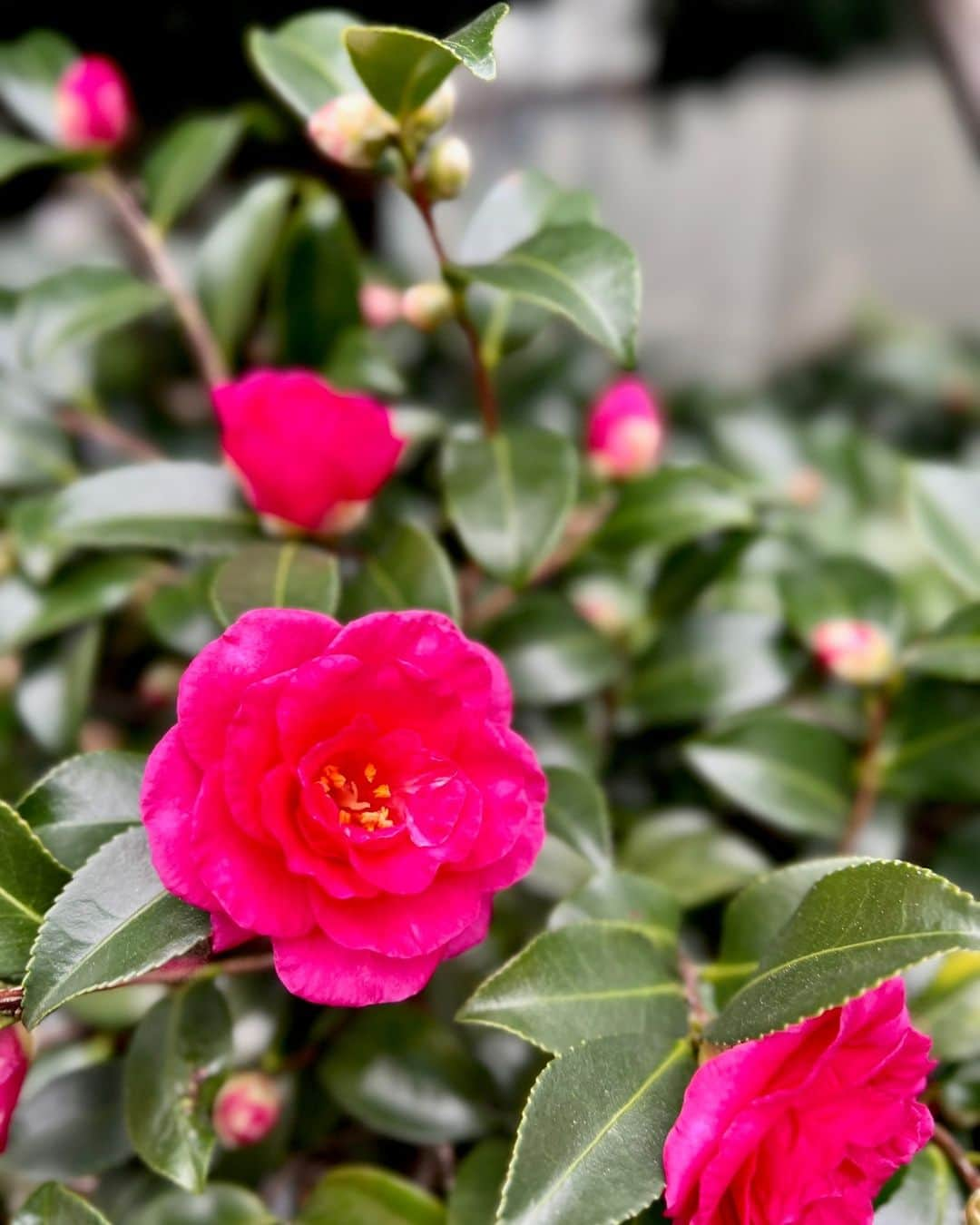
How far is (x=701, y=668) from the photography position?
804 mm

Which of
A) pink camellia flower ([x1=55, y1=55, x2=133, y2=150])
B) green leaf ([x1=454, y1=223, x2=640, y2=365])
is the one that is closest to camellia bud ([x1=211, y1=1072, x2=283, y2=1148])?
green leaf ([x1=454, y1=223, x2=640, y2=365])

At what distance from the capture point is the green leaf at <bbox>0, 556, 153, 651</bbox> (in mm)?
711

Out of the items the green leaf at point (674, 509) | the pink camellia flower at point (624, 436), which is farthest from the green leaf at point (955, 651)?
the pink camellia flower at point (624, 436)

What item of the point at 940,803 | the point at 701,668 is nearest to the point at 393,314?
the point at 701,668

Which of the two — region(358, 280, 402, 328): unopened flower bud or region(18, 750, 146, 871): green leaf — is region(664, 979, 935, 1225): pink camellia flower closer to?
region(18, 750, 146, 871): green leaf

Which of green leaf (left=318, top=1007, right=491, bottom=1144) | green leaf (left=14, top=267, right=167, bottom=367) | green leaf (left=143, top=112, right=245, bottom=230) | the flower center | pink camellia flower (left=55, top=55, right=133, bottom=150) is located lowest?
green leaf (left=318, top=1007, right=491, bottom=1144)

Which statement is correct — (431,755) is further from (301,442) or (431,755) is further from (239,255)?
(239,255)

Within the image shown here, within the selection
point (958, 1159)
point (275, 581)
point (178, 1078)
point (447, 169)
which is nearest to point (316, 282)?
point (447, 169)

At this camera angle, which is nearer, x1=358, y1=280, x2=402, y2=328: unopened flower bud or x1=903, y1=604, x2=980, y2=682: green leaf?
x1=903, y1=604, x2=980, y2=682: green leaf

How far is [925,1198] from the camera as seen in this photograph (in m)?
0.53

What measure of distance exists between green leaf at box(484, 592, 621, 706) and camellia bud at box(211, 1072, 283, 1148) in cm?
28

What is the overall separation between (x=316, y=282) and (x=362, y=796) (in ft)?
1.46

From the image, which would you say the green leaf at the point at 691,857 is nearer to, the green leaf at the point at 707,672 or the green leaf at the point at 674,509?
the green leaf at the point at 707,672

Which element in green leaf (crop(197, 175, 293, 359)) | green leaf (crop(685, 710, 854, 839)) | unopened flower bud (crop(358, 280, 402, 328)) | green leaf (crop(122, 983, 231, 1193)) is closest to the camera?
green leaf (crop(122, 983, 231, 1193))
